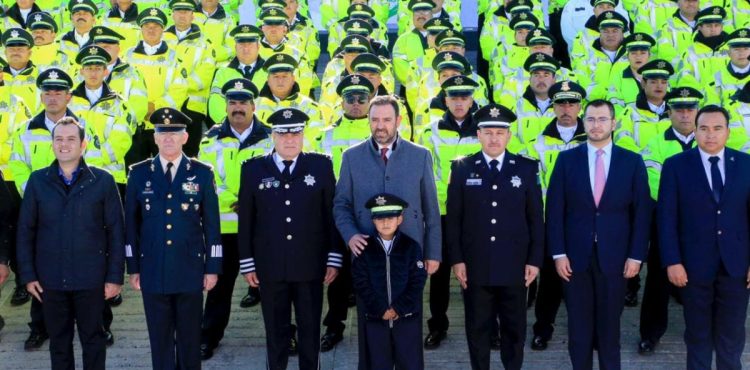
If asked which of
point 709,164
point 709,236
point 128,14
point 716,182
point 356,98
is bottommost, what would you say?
point 709,236

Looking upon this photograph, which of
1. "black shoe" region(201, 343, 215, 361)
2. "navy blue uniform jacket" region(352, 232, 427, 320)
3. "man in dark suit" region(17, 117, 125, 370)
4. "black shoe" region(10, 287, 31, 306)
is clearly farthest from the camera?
→ "black shoe" region(10, 287, 31, 306)

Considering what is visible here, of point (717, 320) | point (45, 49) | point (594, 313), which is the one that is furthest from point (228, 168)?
point (45, 49)

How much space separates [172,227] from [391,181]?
140cm

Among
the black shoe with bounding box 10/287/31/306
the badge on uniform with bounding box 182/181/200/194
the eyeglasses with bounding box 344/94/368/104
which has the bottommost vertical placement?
the black shoe with bounding box 10/287/31/306

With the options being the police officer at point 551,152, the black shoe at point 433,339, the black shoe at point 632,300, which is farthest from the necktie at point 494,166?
the black shoe at point 632,300

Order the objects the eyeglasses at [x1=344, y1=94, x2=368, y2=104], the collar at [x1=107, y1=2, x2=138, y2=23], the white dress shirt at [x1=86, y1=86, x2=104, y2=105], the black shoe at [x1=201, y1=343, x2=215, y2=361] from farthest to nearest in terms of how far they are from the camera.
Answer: the collar at [x1=107, y1=2, x2=138, y2=23]
the white dress shirt at [x1=86, y1=86, x2=104, y2=105]
the eyeglasses at [x1=344, y1=94, x2=368, y2=104]
the black shoe at [x1=201, y1=343, x2=215, y2=361]

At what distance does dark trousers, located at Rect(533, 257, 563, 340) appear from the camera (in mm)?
7535

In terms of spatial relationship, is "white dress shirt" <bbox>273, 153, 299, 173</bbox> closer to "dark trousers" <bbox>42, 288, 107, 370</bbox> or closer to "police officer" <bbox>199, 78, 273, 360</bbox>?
"police officer" <bbox>199, 78, 273, 360</bbox>

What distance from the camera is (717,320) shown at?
6.63 metres

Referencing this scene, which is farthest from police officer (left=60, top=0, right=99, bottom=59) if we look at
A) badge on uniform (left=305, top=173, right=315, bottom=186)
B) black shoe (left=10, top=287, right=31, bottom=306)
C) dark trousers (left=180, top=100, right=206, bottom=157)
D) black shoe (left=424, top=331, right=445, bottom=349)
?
black shoe (left=424, top=331, right=445, bottom=349)

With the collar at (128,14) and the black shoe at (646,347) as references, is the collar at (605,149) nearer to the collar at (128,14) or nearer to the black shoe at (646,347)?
the black shoe at (646,347)

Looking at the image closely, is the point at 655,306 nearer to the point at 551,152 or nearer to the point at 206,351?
the point at 551,152

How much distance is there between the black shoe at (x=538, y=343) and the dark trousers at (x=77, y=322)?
298cm

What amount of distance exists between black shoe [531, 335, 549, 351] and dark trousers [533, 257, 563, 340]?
0.02 meters
